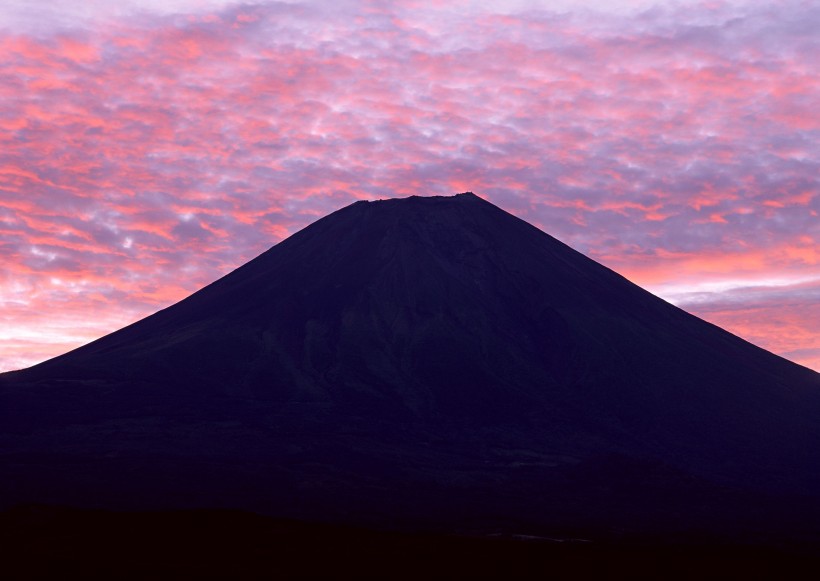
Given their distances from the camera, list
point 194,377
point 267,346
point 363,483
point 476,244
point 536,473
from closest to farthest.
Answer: point 363,483, point 536,473, point 194,377, point 267,346, point 476,244

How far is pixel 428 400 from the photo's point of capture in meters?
128

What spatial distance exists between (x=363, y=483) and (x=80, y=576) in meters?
59.7

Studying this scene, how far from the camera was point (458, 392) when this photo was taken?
12988 cm

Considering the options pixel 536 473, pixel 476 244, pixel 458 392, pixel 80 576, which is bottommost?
pixel 80 576

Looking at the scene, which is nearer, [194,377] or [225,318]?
[194,377]

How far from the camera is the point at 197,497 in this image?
258ft

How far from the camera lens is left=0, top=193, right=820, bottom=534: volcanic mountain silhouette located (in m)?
85.5

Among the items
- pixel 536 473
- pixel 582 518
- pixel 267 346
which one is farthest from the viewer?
pixel 267 346

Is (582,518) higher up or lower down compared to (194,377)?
lower down

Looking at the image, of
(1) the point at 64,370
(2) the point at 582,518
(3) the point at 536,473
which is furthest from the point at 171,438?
(2) the point at 582,518

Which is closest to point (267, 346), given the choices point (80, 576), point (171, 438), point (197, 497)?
point (171, 438)

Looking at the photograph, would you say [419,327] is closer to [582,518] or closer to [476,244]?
[476,244]

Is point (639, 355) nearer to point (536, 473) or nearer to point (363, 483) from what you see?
point (536, 473)

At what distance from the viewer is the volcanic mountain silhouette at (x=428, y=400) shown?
281 feet
